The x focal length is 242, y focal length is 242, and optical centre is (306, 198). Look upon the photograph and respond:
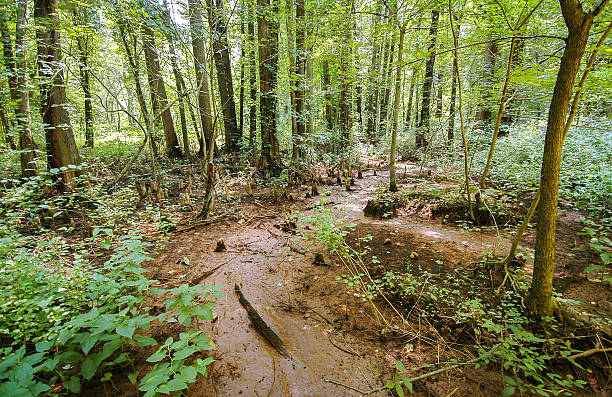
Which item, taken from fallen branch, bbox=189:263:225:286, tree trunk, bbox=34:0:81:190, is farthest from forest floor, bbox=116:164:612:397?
tree trunk, bbox=34:0:81:190

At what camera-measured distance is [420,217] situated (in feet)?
17.6

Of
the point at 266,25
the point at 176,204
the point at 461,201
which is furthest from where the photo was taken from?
the point at 266,25

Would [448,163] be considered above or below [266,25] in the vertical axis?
below

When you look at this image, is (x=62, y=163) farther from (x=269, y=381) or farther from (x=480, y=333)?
(x=480, y=333)

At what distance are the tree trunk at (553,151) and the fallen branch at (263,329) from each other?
94.0 inches

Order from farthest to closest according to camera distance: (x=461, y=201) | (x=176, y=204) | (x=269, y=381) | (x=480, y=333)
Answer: (x=176, y=204), (x=461, y=201), (x=480, y=333), (x=269, y=381)

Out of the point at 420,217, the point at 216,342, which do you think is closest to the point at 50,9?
the point at 216,342

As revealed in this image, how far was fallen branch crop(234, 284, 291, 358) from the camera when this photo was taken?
7.92ft

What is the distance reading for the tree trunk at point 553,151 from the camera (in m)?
1.81

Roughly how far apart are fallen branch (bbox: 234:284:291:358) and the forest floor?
0.16 feet

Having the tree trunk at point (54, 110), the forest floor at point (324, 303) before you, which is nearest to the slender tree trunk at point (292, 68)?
the forest floor at point (324, 303)

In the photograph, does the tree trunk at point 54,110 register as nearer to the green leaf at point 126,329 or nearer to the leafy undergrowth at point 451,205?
the green leaf at point 126,329

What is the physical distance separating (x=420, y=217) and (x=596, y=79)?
3.22 metres

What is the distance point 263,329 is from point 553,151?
3166 mm
